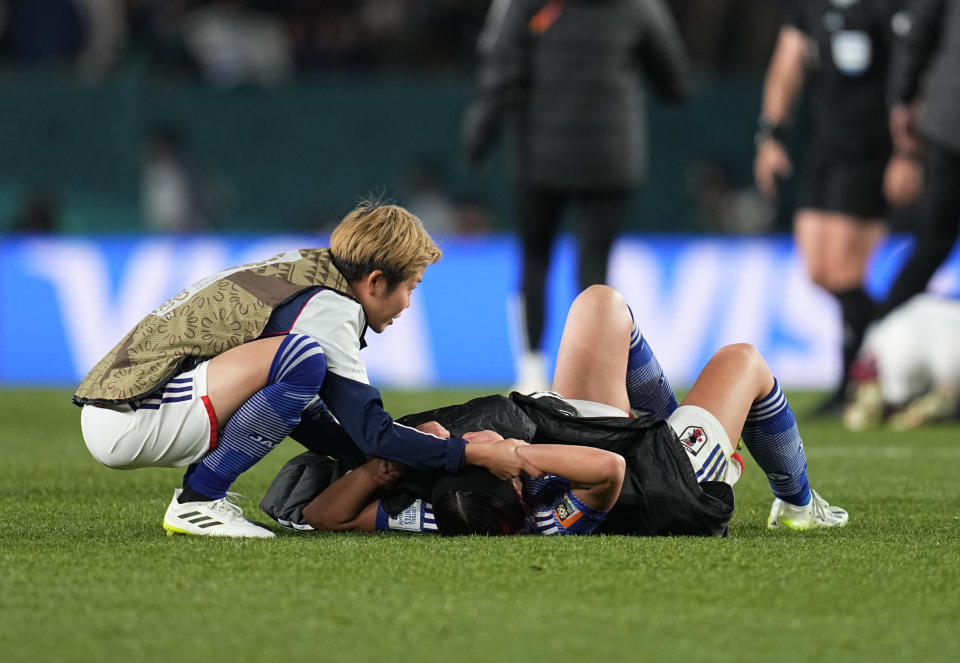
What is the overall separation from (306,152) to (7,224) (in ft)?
7.69

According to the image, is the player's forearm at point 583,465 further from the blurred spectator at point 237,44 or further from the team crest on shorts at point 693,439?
the blurred spectator at point 237,44

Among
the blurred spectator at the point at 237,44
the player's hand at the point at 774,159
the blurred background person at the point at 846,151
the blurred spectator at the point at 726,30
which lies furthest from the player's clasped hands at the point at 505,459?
the blurred spectator at the point at 726,30

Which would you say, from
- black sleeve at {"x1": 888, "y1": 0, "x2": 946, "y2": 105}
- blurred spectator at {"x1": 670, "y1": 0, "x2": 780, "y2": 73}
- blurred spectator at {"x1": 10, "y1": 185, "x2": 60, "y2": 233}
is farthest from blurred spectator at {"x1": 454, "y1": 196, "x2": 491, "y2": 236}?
black sleeve at {"x1": 888, "y1": 0, "x2": 946, "y2": 105}

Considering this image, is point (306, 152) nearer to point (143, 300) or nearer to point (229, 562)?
point (143, 300)

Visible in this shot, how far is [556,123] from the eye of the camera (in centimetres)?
666

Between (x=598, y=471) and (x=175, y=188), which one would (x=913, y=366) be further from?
(x=175, y=188)

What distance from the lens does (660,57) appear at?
6719 millimetres

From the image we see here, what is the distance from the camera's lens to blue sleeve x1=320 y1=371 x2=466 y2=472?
330 cm

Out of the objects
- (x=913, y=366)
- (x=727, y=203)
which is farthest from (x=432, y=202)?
(x=913, y=366)

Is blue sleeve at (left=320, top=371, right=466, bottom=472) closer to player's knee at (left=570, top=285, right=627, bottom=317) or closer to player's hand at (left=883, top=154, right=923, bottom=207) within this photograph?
player's knee at (left=570, top=285, right=627, bottom=317)

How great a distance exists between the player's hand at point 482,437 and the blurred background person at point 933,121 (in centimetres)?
348

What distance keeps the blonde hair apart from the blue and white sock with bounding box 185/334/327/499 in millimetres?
242

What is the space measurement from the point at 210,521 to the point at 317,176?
8.73m

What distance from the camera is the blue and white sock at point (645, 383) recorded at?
3771mm
